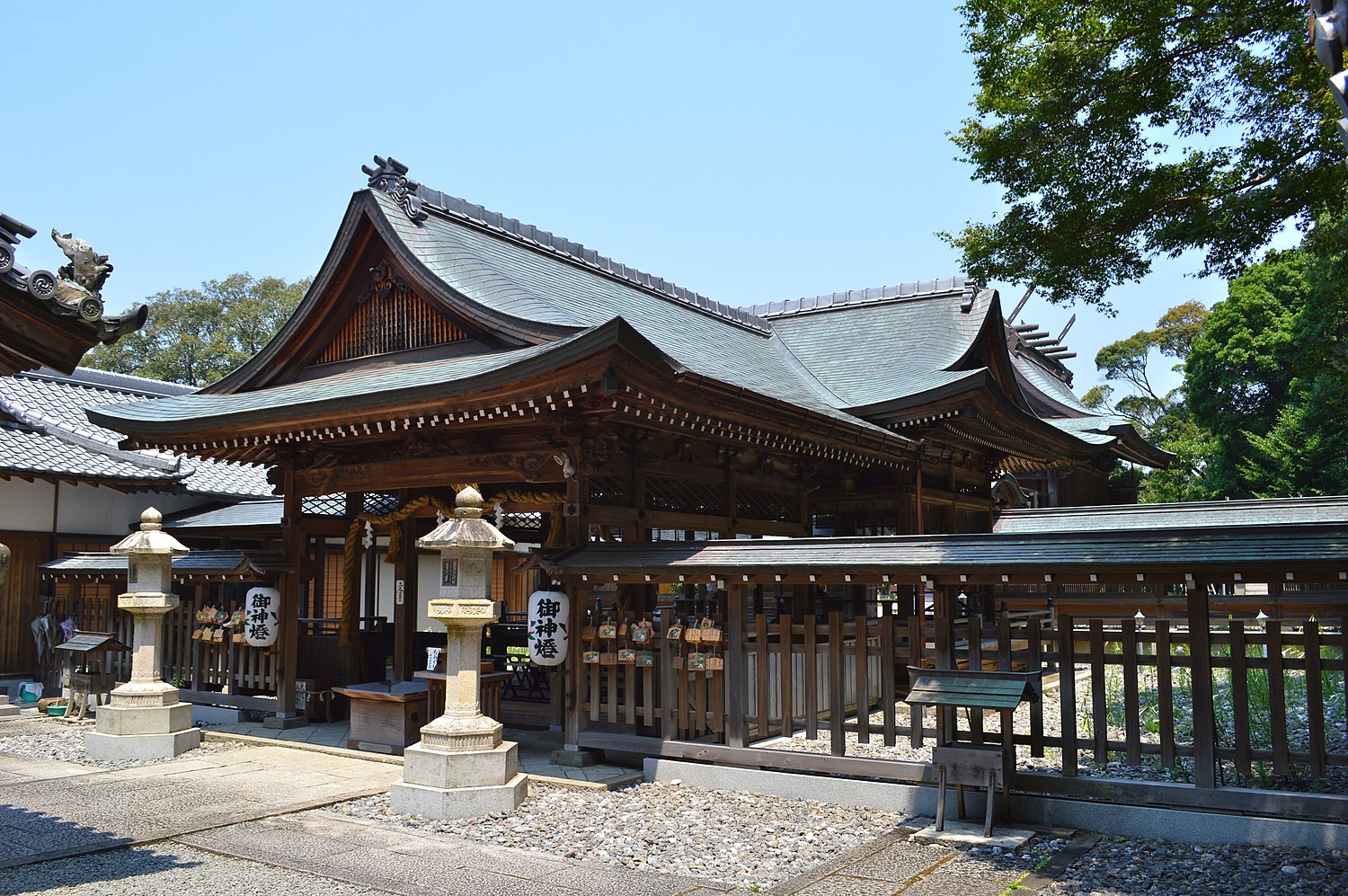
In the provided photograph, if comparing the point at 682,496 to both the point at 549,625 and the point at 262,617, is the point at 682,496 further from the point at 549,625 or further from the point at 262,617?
the point at 262,617

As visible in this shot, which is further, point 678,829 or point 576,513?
point 576,513

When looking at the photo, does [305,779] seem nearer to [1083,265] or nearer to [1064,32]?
[1083,265]

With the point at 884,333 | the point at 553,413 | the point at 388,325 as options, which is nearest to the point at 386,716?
the point at 553,413

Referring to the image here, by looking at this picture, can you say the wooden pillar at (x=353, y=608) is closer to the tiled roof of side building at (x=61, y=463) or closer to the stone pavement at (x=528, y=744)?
the stone pavement at (x=528, y=744)

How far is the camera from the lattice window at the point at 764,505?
42.6 feet

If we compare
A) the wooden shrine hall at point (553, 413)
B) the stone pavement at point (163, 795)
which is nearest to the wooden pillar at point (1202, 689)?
the wooden shrine hall at point (553, 413)

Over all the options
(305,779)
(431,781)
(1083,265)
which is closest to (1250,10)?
(1083,265)

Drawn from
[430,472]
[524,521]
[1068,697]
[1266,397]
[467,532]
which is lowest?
[1068,697]

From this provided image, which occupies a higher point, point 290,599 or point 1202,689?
point 290,599

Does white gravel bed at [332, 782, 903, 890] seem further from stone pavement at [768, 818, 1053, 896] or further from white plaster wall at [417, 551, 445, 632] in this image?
white plaster wall at [417, 551, 445, 632]

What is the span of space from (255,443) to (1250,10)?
36.1ft

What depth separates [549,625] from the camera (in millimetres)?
9906

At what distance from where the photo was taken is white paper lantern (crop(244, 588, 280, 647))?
12625 mm

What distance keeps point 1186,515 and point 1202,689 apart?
31.9ft
